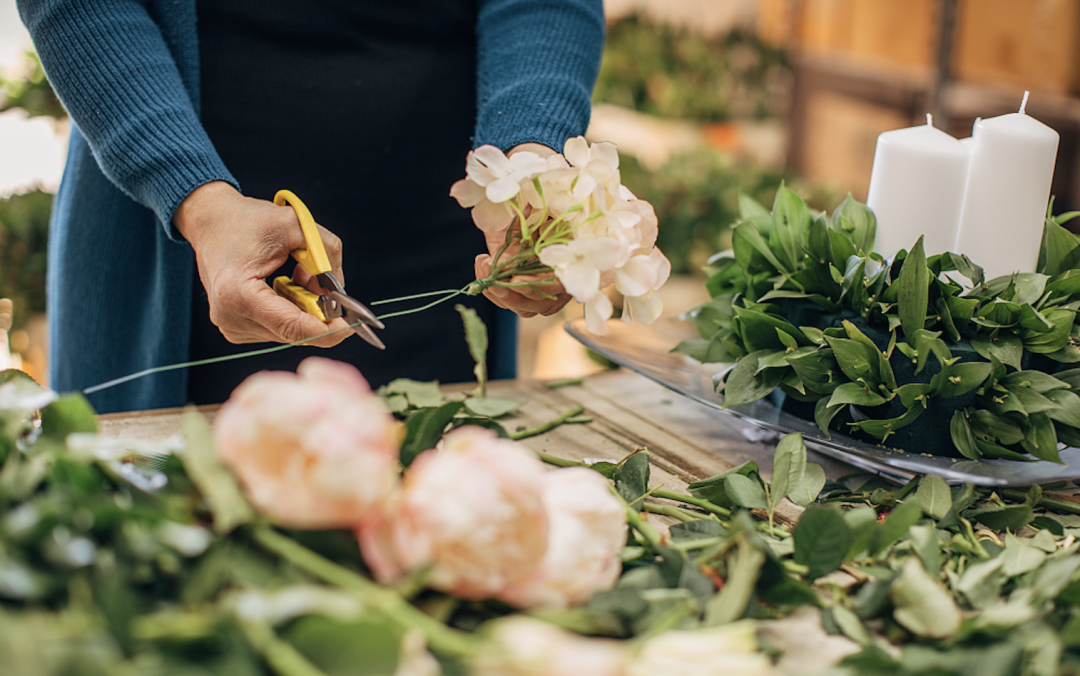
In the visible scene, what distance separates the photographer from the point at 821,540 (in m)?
0.42

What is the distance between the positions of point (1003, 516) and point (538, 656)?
0.39m

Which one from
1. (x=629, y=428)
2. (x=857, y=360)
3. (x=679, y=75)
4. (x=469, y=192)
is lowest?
(x=629, y=428)

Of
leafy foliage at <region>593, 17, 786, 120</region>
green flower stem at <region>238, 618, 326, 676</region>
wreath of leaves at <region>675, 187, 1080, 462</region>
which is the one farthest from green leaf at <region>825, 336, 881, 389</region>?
leafy foliage at <region>593, 17, 786, 120</region>

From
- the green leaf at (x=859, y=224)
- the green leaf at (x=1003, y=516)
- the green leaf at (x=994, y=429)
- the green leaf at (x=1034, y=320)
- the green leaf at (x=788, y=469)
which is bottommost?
the green leaf at (x=1003, y=516)

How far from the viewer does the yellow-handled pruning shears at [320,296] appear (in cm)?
56

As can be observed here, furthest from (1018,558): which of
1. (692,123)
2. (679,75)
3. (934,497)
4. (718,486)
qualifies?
(679,75)

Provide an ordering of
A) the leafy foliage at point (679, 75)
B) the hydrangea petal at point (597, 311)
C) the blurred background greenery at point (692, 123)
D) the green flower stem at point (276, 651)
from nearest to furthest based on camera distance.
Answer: the green flower stem at point (276, 651)
the hydrangea petal at point (597, 311)
the blurred background greenery at point (692, 123)
the leafy foliage at point (679, 75)

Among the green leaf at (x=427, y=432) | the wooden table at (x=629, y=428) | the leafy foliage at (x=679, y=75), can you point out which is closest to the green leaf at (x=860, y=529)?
the wooden table at (x=629, y=428)

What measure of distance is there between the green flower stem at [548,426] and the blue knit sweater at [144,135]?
24cm

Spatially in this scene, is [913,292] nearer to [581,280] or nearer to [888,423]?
[888,423]

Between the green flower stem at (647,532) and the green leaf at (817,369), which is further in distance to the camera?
the green leaf at (817,369)

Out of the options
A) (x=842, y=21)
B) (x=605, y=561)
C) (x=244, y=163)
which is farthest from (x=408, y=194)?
(x=842, y=21)

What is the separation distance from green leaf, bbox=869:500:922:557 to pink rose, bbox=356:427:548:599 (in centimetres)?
23

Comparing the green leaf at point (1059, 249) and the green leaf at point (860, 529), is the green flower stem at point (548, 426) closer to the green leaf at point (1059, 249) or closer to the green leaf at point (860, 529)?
the green leaf at point (860, 529)
